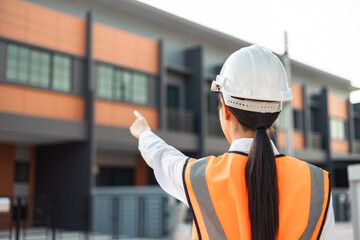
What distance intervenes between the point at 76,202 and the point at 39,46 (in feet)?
18.0

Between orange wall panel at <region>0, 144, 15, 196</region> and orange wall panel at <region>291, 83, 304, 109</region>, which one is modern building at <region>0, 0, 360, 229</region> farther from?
orange wall panel at <region>291, 83, 304, 109</region>

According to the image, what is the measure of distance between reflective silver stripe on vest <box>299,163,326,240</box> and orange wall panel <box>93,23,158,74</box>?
16.5 m

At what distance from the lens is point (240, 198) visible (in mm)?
1361

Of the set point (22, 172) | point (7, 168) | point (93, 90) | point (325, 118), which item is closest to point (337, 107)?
point (325, 118)

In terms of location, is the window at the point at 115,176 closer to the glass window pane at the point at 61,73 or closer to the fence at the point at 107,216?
the fence at the point at 107,216

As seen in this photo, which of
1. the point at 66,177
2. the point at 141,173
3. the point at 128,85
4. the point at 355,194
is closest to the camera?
the point at 355,194

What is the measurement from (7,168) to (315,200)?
17317 millimetres

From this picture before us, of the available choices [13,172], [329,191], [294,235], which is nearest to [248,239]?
[294,235]

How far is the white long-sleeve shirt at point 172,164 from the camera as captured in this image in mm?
1424

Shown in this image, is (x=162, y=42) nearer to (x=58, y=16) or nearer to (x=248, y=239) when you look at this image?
(x=58, y=16)

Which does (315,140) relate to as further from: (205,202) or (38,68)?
(205,202)

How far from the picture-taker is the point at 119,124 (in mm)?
17672

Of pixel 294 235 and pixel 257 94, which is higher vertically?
pixel 257 94

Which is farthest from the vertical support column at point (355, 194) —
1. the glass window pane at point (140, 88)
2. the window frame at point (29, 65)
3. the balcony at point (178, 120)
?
the balcony at point (178, 120)
